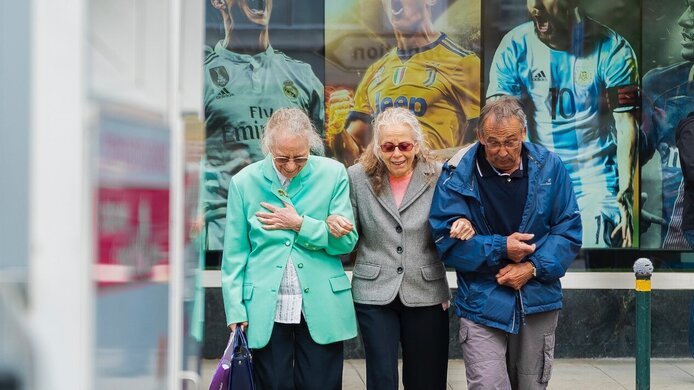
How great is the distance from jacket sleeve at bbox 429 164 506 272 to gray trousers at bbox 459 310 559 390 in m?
0.31

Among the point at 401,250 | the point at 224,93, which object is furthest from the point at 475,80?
the point at 401,250

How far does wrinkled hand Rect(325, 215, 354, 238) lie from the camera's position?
221 inches

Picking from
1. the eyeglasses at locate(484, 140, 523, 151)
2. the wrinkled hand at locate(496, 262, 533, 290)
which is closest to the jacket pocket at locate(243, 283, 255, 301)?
the wrinkled hand at locate(496, 262, 533, 290)

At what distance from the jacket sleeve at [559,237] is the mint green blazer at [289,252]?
893 millimetres

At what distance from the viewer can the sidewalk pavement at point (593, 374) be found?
27.1 ft

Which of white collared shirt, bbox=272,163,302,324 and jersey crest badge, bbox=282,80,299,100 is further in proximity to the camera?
jersey crest badge, bbox=282,80,299,100

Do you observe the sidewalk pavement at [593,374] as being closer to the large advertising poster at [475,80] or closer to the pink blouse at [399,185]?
the large advertising poster at [475,80]

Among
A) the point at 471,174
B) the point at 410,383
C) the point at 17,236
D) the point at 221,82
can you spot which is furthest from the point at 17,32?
the point at 221,82

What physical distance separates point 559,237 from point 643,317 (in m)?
1.31

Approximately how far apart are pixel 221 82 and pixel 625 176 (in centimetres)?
311

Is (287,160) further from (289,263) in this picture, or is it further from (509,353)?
(509,353)

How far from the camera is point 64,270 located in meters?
1.82

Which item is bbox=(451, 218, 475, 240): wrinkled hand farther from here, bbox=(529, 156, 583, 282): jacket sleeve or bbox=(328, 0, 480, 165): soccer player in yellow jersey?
bbox=(328, 0, 480, 165): soccer player in yellow jersey

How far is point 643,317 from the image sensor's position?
21.6 feet
